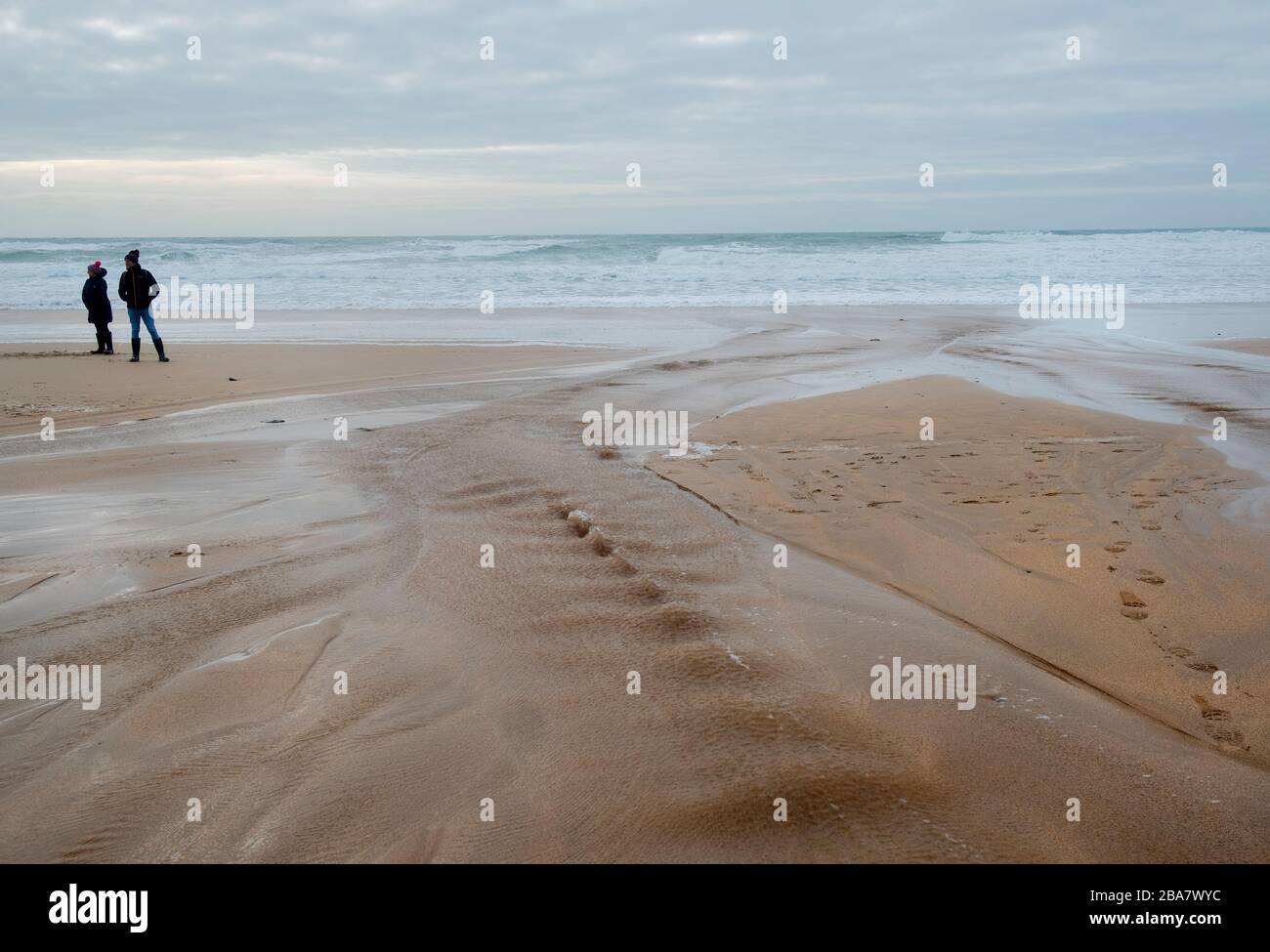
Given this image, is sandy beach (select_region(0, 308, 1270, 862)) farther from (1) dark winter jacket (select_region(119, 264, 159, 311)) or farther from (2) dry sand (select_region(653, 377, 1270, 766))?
(1) dark winter jacket (select_region(119, 264, 159, 311))

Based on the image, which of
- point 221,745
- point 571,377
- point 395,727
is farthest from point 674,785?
point 571,377

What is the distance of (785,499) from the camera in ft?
19.6

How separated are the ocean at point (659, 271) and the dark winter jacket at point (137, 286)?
11226 mm

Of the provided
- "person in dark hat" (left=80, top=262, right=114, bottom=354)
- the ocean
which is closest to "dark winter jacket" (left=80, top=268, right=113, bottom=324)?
"person in dark hat" (left=80, top=262, right=114, bottom=354)

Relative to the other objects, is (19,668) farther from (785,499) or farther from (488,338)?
(488,338)

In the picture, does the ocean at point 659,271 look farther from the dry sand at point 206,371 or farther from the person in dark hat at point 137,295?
the person in dark hat at point 137,295

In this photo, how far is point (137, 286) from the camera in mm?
13469

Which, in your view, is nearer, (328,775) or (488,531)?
(328,775)

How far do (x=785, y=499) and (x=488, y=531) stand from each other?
6.34 feet

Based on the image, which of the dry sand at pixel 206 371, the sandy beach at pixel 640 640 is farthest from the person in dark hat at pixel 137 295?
the sandy beach at pixel 640 640

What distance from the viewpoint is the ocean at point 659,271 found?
26.1m

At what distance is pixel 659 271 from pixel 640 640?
109ft
